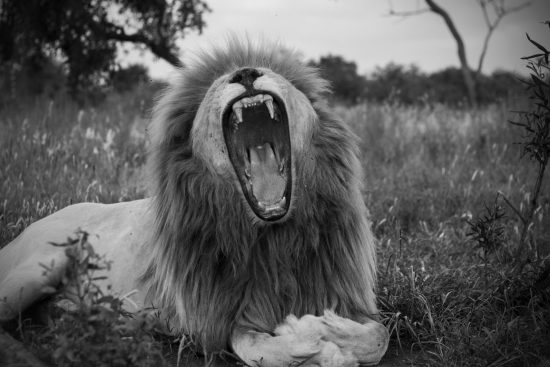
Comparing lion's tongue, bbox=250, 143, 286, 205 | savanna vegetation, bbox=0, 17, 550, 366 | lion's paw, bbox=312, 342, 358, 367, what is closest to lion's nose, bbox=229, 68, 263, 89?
lion's tongue, bbox=250, 143, 286, 205

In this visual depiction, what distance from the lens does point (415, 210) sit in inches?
222

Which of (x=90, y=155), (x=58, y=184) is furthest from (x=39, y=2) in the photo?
(x=58, y=184)

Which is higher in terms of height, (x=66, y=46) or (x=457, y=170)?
(x=66, y=46)

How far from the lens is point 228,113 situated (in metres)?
3.09

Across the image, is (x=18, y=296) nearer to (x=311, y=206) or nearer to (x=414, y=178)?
(x=311, y=206)

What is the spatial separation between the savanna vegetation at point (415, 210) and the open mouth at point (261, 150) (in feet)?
1.80

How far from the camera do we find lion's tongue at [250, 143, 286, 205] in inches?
123

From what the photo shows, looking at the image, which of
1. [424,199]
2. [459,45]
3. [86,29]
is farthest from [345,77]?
[424,199]

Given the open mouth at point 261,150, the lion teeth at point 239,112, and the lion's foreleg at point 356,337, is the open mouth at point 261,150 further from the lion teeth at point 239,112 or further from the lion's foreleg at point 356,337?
the lion's foreleg at point 356,337

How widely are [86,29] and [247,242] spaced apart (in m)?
6.58

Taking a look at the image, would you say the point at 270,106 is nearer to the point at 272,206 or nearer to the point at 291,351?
the point at 272,206

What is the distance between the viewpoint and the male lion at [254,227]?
9.78ft

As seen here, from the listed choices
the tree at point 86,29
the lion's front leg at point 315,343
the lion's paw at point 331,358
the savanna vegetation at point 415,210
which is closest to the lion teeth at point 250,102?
the savanna vegetation at point 415,210

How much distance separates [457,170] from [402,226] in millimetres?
1725
